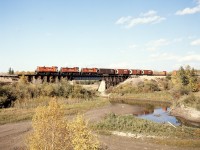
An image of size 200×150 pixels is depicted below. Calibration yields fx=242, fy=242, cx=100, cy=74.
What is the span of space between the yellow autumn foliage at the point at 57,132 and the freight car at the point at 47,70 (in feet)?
204

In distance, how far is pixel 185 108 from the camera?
5284 cm

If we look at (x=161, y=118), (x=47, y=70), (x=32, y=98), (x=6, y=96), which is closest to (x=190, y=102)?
(x=161, y=118)

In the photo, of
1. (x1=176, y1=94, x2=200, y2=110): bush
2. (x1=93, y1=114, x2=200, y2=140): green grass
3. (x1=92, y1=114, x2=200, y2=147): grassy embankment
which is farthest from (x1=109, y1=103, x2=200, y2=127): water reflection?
(x1=92, y1=114, x2=200, y2=147): grassy embankment

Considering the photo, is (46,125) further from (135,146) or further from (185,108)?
(185,108)

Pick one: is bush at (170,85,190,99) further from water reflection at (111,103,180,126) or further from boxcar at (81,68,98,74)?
boxcar at (81,68,98,74)

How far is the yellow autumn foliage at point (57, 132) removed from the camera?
1650 centimetres

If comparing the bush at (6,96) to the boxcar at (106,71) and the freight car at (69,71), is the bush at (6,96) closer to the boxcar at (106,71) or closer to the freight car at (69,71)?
the freight car at (69,71)

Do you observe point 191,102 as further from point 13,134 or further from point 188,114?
point 13,134

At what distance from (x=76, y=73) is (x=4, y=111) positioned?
1618 inches

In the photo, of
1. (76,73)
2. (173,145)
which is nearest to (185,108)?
(173,145)

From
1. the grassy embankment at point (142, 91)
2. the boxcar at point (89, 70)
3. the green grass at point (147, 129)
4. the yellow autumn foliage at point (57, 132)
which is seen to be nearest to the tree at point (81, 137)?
the yellow autumn foliage at point (57, 132)

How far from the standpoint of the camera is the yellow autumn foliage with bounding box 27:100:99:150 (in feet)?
54.1

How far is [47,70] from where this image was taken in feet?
258

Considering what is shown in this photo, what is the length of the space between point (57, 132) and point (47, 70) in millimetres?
63328
